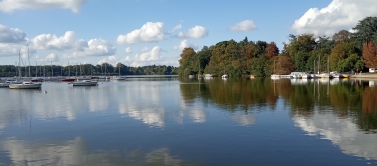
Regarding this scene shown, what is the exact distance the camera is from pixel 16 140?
54.6 feet

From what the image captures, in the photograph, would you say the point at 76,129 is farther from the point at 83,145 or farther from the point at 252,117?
the point at 252,117

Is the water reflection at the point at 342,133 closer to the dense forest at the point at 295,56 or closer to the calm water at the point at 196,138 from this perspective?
the calm water at the point at 196,138

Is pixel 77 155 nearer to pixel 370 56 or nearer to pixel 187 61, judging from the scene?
pixel 370 56

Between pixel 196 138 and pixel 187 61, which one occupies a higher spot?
pixel 187 61

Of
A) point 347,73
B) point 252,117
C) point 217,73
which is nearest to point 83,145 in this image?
point 252,117

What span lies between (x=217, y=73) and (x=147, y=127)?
12282 centimetres

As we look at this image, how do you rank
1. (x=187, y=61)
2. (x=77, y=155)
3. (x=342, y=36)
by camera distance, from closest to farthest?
(x=77, y=155) < (x=342, y=36) < (x=187, y=61)

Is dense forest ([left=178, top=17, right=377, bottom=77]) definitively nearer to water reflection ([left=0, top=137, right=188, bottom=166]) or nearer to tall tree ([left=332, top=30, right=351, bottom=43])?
tall tree ([left=332, top=30, right=351, bottom=43])

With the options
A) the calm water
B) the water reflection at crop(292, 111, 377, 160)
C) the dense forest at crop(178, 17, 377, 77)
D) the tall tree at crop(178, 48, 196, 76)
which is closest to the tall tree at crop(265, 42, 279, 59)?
the dense forest at crop(178, 17, 377, 77)

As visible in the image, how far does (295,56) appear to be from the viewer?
114250mm

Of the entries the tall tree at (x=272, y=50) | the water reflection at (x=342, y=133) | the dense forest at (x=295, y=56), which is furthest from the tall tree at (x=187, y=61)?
the water reflection at (x=342, y=133)

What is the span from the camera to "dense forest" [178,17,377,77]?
9456 cm

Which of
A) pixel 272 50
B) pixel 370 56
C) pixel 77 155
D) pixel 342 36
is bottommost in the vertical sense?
pixel 77 155

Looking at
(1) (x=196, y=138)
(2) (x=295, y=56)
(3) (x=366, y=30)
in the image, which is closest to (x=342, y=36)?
(3) (x=366, y=30)
